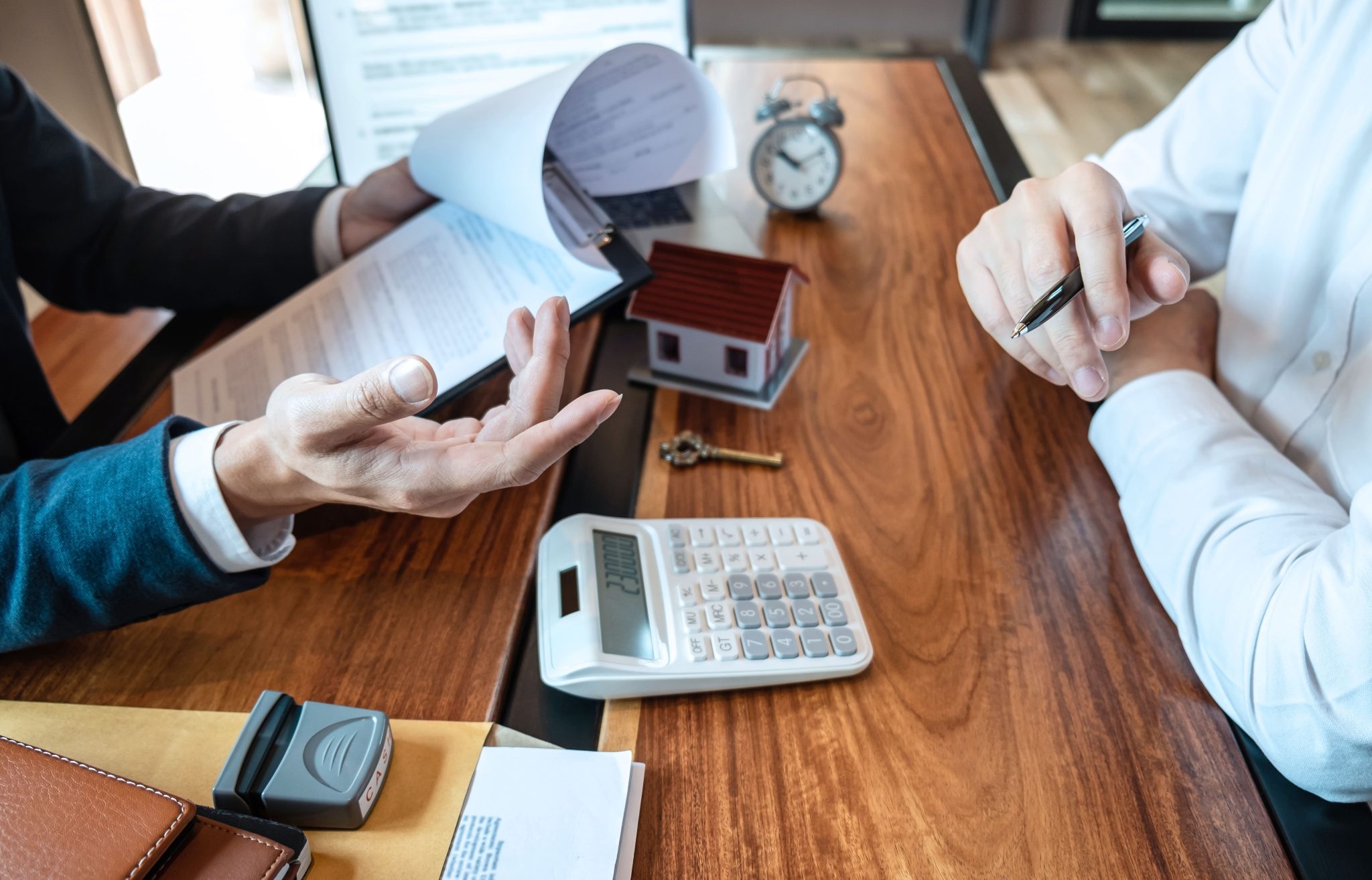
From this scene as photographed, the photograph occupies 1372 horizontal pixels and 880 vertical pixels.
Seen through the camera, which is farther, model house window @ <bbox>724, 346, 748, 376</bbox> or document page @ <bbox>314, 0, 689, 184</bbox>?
document page @ <bbox>314, 0, 689, 184</bbox>

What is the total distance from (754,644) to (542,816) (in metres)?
0.17

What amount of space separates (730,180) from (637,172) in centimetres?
27

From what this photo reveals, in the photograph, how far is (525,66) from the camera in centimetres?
121

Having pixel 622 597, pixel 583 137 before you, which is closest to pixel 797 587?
pixel 622 597

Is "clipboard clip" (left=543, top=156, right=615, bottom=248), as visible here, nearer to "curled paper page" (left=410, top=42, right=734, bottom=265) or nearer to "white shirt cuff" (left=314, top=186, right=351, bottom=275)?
"curled paper page" (left=410, top=42, right=734, bottom=265)

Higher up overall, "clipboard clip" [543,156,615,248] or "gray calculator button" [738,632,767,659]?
"clipboard clip" [543,156,615,248]

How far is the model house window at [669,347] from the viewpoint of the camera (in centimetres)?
82

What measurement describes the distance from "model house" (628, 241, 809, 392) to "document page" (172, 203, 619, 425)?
0.07m

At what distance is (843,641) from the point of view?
0.58 m

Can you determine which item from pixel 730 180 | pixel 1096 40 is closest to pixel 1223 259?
pixel 730 180

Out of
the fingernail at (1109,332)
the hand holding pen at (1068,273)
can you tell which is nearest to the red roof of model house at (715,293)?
the hand holding pen at (1068,273)

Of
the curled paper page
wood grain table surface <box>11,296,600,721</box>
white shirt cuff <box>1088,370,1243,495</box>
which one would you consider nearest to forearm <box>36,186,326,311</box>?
the curled paper page

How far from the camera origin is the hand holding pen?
588mm

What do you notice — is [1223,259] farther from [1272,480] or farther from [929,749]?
[929,749]
